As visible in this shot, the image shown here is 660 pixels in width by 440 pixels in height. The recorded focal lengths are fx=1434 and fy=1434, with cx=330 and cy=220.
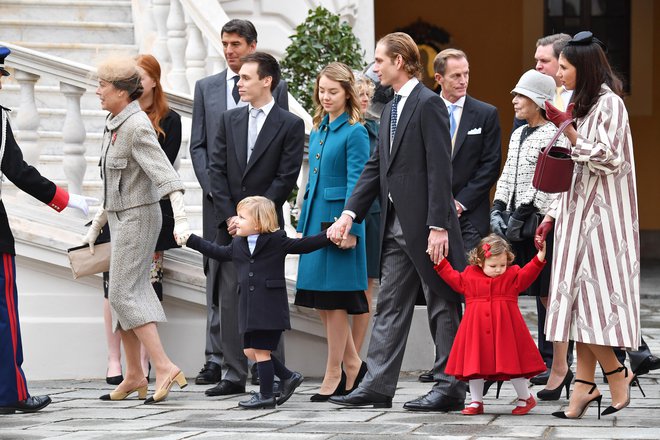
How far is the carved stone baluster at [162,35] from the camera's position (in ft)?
31.6

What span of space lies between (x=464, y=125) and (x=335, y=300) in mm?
1242

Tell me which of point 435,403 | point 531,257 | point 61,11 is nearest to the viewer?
point 435,403

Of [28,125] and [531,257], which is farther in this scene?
[28,125]

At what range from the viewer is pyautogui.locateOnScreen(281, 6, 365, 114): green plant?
11.6 metres

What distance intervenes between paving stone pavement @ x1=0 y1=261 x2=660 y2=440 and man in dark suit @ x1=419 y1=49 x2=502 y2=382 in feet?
2.98

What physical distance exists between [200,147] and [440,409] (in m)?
2.09

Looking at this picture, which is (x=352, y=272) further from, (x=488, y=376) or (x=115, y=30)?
(x=115, y=30)

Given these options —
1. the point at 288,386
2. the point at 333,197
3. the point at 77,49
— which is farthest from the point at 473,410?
the point at 77,49

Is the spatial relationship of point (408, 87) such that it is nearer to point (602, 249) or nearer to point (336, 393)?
point (602, 249)

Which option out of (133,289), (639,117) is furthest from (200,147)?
(639,117)

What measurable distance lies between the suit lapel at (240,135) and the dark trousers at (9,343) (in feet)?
4.13

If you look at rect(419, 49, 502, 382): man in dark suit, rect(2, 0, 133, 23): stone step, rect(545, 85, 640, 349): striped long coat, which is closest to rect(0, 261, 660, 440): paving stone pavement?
rect(545, 85, 640, 349): striped long coat

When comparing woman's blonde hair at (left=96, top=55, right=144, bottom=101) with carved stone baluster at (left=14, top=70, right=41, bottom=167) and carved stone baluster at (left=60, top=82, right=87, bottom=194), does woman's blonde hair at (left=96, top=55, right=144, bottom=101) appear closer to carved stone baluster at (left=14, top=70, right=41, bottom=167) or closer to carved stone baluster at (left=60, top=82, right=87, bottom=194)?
carved stone baluster at (left=60, top=82, right=87, bottom=194)

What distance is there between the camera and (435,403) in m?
6.50
